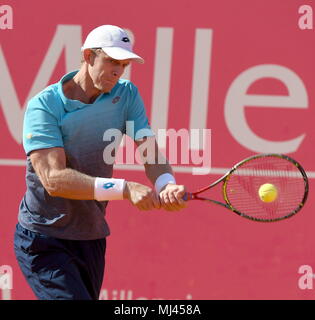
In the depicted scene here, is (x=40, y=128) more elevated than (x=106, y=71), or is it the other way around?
(x=106, y=71)

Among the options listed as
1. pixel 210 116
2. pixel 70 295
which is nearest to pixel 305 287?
pixel 210 116

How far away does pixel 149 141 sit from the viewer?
4.19 m

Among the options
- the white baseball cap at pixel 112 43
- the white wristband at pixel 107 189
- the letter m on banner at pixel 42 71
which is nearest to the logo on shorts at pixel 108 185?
the white wristband at pixel 107 189

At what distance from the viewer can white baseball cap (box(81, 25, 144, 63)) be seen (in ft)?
→ 13.0

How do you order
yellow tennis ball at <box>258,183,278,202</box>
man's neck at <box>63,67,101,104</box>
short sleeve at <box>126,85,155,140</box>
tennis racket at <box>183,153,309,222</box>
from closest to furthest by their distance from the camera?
1. man's neck at <box>63,67,101,104</box>
2. short sleeve at <box>126,85,155,140</box>
3. yellow tennis ball at <box>258,183,278,202</box>
4. tennis racket at <box>183,153,309,222</box>

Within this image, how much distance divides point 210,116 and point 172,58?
0.42 metres

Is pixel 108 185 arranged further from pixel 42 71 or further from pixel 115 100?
pixel 42 71

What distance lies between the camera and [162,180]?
4.07m

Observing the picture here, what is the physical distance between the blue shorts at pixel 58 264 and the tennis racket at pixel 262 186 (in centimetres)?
71

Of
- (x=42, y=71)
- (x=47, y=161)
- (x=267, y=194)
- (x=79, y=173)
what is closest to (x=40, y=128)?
(x=47, y=161)

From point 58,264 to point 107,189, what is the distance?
44 centimetres

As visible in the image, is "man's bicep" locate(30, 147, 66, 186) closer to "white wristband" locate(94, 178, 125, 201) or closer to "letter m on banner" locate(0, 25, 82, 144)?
"white wristband" locate(94, 178, 125, 201)

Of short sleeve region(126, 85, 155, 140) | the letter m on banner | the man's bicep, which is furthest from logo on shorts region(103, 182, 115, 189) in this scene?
the letter m on banner
